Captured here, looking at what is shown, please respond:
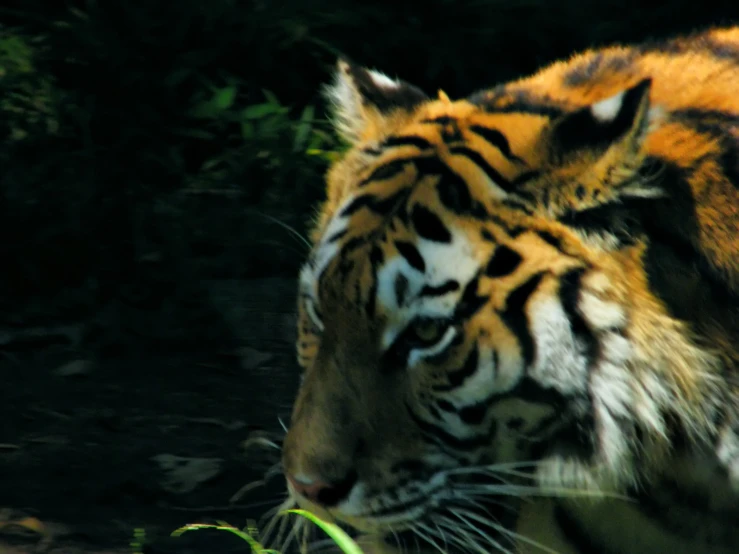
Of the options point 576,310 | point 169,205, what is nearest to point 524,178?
point 576,310

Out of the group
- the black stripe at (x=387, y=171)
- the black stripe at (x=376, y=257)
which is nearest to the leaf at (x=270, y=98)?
the black stripe at (x=387, y=171)

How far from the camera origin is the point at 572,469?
226 centimetres

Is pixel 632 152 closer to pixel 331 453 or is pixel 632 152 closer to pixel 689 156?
pixel 689 156

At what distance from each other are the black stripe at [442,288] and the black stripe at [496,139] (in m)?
0.27

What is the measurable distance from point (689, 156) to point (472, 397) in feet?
1.90

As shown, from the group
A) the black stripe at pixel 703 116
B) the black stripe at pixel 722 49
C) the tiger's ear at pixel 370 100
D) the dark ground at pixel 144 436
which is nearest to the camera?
the black stripe at pixel 703 116

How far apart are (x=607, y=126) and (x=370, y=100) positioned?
0.67 meters

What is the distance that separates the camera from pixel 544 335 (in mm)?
2164

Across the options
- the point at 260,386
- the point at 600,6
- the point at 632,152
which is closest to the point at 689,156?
the point at 632,152

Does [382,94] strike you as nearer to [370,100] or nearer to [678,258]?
[370,100]

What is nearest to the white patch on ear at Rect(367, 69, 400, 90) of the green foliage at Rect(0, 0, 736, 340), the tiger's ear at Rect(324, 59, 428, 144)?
the tiger's ear at Rect(324, 59, 428, 144)

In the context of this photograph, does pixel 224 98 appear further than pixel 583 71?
Yes

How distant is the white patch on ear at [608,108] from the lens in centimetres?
212

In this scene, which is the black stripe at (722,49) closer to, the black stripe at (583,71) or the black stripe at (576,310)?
the black stripe at (583,71)
